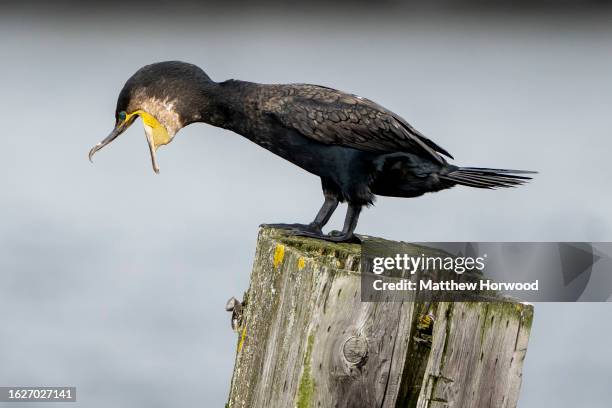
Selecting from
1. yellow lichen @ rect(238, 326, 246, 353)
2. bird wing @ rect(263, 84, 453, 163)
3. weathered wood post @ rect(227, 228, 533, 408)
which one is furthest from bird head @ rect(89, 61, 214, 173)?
weathered wood post @ rect(227, 228, 533, 408)

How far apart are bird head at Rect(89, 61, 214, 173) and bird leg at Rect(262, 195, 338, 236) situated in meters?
0.57

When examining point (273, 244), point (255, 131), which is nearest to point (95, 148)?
point (255, 131)

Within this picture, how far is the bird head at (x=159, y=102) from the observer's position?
3.74 meters

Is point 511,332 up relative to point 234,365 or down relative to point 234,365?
up

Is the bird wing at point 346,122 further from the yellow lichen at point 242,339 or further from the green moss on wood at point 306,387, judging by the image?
the green moss on wood at point 306,387

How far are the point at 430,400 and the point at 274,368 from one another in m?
0.49

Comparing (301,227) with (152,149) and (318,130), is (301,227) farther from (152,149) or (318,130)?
(152,149)

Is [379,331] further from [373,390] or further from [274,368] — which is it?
[274,368]

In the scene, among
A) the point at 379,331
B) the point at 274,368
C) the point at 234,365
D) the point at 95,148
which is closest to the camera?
the point at 379,331

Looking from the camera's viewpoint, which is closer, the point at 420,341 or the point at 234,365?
the point at 420,341

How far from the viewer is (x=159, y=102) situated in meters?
3.78

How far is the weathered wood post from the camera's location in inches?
101

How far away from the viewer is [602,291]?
111 inches

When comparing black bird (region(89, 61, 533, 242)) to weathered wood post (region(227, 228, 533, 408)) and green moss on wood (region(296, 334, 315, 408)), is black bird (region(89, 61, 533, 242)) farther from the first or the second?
green moss on wood (region(296, 334, 315, 408))
